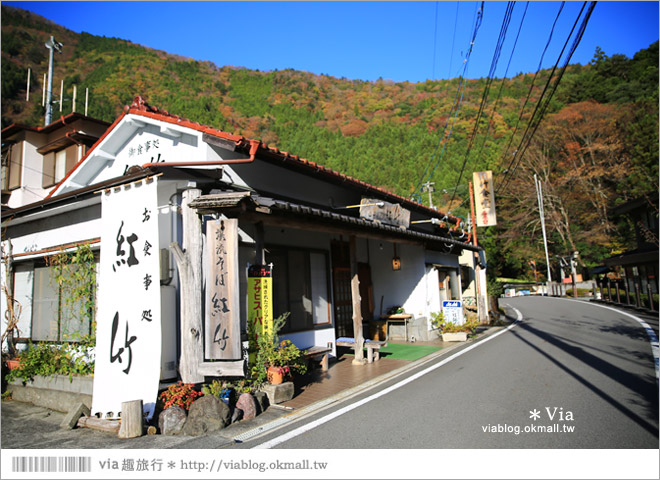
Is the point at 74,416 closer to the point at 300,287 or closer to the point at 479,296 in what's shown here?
the point at 300,287

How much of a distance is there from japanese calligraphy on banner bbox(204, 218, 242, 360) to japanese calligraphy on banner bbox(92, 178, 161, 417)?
752 millimetres

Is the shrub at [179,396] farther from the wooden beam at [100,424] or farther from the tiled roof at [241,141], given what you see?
the tiled roof at [241,141]

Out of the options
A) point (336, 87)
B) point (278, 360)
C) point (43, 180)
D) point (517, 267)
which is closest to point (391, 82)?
point (336, 87)

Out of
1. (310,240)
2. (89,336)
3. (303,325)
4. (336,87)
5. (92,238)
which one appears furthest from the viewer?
(336,87)

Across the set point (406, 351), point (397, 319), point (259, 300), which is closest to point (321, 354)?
point (259, 300)

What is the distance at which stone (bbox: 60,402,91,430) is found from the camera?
586 centimetres

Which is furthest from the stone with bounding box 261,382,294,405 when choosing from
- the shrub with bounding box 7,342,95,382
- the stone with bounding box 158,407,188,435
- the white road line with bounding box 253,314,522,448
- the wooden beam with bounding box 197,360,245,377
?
the shrub with bounding box 7,342,95,382

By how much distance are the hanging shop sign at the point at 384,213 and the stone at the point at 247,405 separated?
5647 millimetres

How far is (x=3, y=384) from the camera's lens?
8227 millimetres

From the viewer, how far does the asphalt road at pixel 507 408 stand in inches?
180

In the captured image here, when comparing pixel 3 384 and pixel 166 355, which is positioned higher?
pixel 166 355

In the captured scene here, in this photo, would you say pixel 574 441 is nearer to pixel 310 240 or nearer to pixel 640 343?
pixel 310 240

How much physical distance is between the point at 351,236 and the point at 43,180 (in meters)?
11.2

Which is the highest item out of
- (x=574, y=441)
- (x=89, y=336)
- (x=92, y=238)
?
(x=92, y=238)
